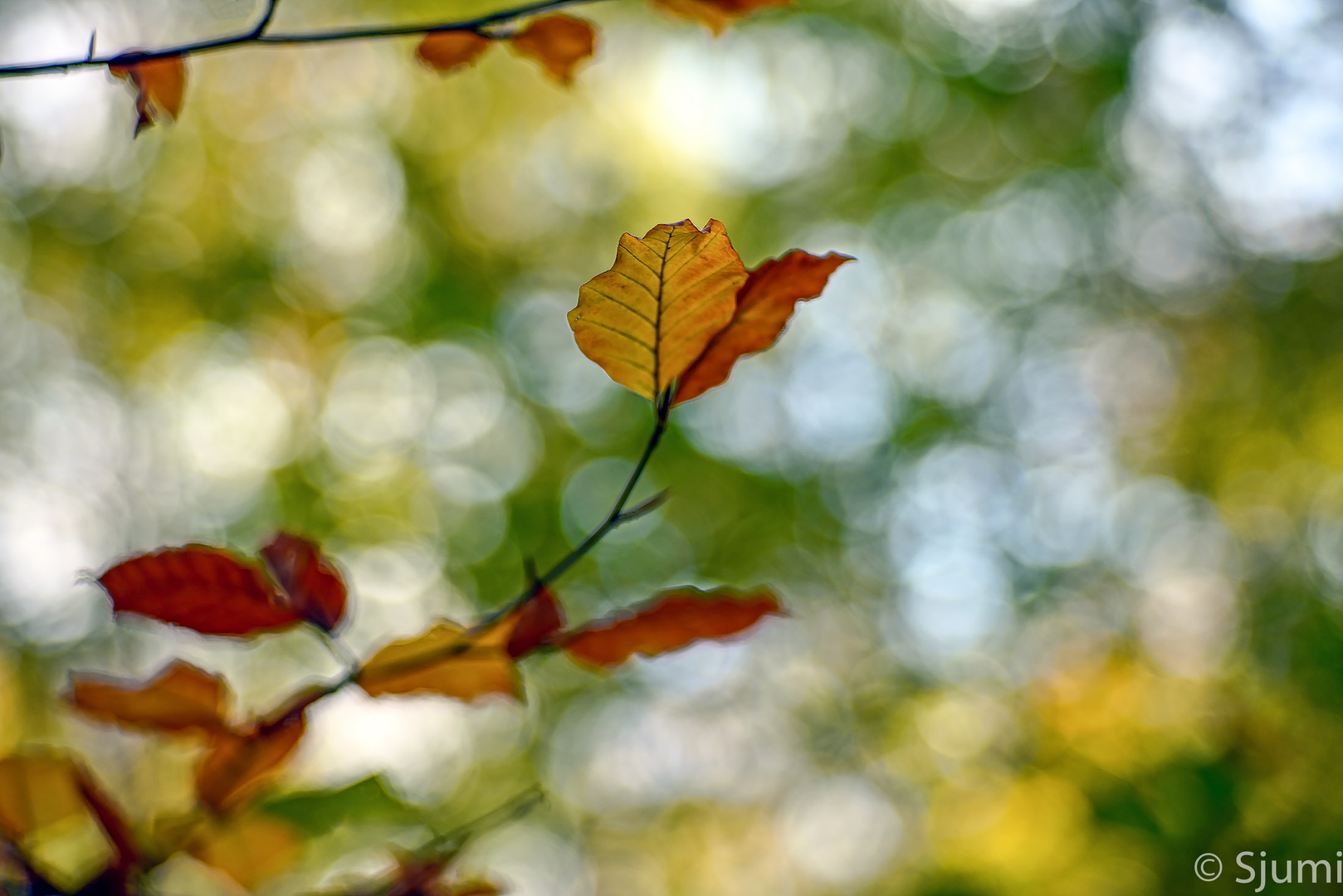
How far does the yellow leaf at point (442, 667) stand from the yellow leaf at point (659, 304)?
0.16 m

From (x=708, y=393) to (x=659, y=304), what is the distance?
2.98 meters

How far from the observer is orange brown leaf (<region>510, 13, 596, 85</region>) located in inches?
20.6

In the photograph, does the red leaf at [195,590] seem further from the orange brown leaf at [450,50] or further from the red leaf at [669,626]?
the orange brown leaf at [450,50]

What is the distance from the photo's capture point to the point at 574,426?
3324 mm

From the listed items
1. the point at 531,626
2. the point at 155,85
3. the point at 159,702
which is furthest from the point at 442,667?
the point at 155,85

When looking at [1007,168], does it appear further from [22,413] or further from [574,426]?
[22,413]

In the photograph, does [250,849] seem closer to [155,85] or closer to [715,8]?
[155,85]

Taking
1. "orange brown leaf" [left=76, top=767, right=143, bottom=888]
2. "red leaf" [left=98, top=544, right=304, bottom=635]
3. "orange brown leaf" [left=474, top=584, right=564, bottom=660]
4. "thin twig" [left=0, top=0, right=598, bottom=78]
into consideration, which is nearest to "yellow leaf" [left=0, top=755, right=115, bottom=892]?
"orange brown leaf" [left=76, top=767, right=143, bottom=888]

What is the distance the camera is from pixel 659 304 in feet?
1.15

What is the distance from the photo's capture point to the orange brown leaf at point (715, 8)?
51 cm

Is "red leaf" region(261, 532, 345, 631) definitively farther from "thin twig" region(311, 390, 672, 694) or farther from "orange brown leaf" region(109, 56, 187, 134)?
"orange brown leaf" region(109, 56, 187, 134)

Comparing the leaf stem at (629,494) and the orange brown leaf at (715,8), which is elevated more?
the orange brown leaf at (715,8)

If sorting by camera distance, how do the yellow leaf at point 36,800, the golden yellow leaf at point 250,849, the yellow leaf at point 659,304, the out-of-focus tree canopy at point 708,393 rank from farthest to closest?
the out-of-focus tree canopy at point 708,393, the golden yellow leaf at point 250,849, the yellow leaf at point 36,800, the yellow leaf at point 659,304

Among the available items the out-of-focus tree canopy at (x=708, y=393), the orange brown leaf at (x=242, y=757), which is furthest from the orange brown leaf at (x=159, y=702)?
the out-of-focus tree canopy at (x=708, y=393)
